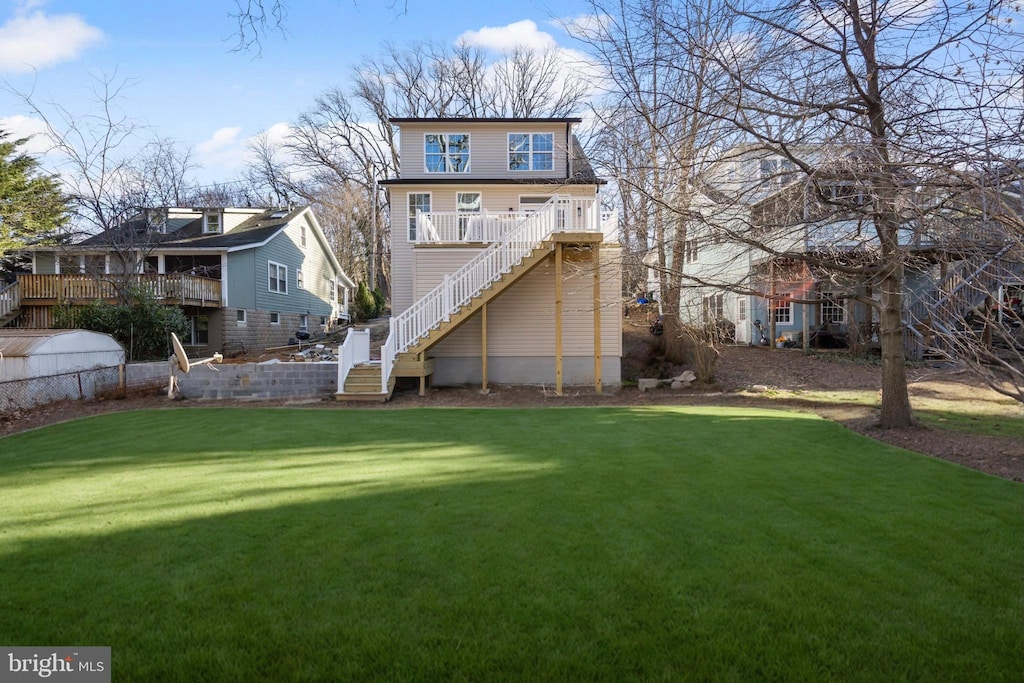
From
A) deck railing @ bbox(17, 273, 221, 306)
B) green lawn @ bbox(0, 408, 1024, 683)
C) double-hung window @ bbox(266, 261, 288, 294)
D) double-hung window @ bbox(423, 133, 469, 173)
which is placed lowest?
green lawn @ bbox(0, 408, 1024, 683)

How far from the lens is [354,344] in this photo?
16.3 meters

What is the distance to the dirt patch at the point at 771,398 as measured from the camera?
30.1 ft

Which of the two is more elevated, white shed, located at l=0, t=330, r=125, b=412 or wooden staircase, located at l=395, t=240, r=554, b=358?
wooden staircase, located at l=395, t=240, r=554, b=358

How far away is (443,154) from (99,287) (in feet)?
42.2

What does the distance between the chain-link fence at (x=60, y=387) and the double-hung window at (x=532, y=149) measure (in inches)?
548

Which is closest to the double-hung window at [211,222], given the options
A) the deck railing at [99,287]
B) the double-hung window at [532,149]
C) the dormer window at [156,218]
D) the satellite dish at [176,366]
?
the dormer window at [156,218]

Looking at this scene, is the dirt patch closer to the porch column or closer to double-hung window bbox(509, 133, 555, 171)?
double-hung window bbox(509, 133, 555, 171)

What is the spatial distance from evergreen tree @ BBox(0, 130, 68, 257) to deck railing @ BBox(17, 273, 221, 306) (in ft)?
4.83

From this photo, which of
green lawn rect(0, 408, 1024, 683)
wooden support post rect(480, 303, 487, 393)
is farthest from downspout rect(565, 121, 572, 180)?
green lawn rect(0, 408, 1024, 683)

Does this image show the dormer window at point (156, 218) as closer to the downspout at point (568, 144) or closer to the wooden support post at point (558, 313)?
the downspout at point (568, 144)

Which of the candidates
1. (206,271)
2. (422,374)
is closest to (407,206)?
(422,374)

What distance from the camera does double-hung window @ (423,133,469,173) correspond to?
74.0ft

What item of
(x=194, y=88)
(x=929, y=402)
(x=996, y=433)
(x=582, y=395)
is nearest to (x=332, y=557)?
(x=194, y=88)

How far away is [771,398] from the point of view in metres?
14.8
